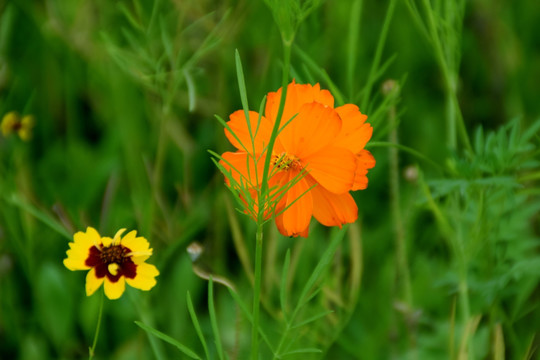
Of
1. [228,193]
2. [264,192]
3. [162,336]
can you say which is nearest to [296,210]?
[264,192]

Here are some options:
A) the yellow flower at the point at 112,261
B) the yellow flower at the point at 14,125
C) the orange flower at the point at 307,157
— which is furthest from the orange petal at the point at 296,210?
the yellow flower at the point at 14,125

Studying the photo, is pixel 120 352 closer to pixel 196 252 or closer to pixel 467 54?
pixel 196 252

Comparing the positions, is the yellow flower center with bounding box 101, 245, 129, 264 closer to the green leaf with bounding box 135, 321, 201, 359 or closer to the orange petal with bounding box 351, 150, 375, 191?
the green leaf with bounding box 135, 321, 201, 359

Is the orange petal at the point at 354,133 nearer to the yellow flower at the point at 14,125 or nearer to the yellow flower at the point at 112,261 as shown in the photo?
the yellow flower at the point at 112,261

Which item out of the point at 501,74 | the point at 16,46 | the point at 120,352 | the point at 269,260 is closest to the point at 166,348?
the point at 120,352

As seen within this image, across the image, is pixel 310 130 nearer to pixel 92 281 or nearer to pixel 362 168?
pixel 362 168

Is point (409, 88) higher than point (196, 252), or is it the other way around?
point (196, 252)
